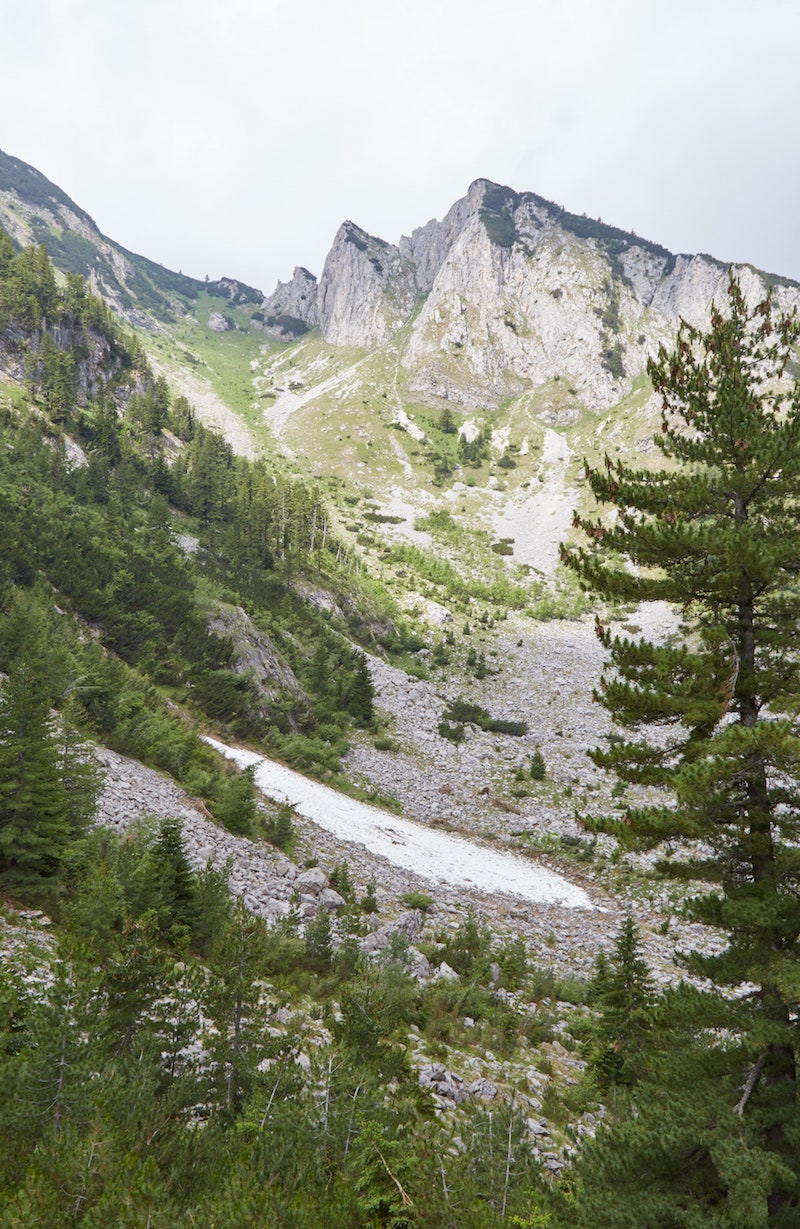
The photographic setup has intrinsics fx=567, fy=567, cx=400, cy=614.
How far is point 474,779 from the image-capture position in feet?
104

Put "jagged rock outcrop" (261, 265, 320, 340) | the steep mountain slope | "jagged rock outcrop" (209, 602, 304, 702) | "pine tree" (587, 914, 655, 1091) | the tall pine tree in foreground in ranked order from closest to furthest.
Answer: the tall pine tree in foreground
"pine tree" (587, 914, 655, 1091)
"jagged rock outcrop" (209, 602, 304, 702)
the steep mountain slope
"jagged rock outcrop" (261, 265, 320, 340)

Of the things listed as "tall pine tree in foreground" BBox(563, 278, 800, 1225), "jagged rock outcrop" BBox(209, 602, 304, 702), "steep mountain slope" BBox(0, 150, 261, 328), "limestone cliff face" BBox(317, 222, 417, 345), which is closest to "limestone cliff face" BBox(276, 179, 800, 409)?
"limestone cliff face" BBox(317, 222, 417, 345)

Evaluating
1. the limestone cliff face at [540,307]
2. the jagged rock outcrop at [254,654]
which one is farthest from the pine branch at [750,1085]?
the limestone cliff face at [540,307]

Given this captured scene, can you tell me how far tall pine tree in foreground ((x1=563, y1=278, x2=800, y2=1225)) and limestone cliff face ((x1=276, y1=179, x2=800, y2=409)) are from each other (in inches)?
4963

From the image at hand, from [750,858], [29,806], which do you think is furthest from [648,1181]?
[29,806]

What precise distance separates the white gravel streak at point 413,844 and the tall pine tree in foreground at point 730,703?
46.6 feet

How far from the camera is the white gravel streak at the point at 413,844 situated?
20.3m

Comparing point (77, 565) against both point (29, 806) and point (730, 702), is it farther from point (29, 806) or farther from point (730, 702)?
point (730, 702)

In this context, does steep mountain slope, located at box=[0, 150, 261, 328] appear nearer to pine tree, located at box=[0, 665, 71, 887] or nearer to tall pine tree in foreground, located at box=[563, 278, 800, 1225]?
pine tree, located at box=[0, 665, 71, 887]

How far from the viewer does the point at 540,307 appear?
13650 cm

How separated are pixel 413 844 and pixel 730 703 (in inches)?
693

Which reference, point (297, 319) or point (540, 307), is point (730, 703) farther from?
point (297, 319)

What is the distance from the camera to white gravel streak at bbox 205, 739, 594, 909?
2027cm

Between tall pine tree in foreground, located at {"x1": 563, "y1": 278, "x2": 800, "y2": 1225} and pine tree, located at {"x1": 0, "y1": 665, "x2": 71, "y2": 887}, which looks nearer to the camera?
tall pine tree in foreground, located at {"x1": 563, "y1": 278, "x2": 800, "y2": 1225}
